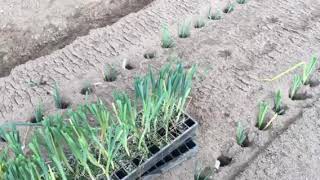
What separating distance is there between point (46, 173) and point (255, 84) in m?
1.34

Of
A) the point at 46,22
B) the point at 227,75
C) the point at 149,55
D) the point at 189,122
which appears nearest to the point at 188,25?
the point at 149,55

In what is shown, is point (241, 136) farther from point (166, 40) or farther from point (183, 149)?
point (166, 40)

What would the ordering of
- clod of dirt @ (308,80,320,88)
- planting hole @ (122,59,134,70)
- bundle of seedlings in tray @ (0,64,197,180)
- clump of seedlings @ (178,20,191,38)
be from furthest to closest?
clump of seedlings @ (178,20,191,38) < planting hole @ (122,59,134,70) < clod of dirt @ (308,80,320,88) < bundle of seedlings in tray @ (0,64,197,180)

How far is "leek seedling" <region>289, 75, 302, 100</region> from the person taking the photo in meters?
2.43

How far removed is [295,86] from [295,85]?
11 millimetres

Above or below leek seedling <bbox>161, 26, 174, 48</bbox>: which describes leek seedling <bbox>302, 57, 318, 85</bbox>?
below

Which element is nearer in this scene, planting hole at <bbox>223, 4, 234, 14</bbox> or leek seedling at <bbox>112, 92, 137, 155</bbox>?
leek seedling at <bbox>112, 92, 137, 155</bbox>

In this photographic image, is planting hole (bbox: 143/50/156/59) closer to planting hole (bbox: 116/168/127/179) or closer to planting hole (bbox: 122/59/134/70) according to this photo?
planting hole (bbox: 122/59/134/70)

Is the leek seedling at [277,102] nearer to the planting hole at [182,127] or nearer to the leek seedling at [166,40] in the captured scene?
the planting hole at [182,127]

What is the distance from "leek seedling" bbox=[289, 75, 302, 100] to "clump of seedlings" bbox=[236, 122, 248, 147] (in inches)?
15.0

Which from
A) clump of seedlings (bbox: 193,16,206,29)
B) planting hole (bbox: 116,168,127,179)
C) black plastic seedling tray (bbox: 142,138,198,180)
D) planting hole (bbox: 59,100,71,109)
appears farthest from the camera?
clump of seedlings (bbox: 193,16,206,29)

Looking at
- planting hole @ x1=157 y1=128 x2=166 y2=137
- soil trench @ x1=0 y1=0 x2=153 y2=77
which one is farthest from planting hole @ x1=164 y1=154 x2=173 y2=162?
soil trench @ x1=0 y1=0 x2=153 y2=77

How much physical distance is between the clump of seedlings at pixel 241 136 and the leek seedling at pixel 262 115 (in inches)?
3.7

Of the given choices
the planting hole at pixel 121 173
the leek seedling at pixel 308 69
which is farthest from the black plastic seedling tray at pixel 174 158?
the leek seedling at pixel 308 69
